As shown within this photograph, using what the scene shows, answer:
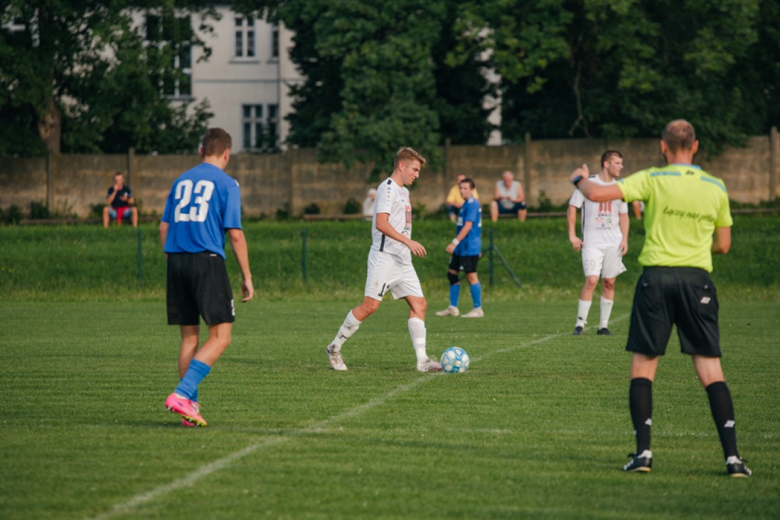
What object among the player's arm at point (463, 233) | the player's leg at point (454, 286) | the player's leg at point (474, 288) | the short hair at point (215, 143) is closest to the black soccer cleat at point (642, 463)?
the short hair at point (215, 143)

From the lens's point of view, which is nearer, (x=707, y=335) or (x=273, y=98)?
(x=707, y=335)

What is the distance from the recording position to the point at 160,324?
18.6 meters

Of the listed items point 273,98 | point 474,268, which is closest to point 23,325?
point 474,268

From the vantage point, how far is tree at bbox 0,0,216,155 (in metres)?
36.8

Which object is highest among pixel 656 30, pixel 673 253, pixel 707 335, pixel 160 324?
pixel 656 30

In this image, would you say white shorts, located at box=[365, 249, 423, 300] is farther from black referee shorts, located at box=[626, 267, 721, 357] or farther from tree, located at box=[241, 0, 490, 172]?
tree, located at box=[241, 0, 490, 172]

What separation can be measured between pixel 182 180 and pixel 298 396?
2495 mm

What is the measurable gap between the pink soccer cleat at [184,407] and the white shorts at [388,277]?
3.52 m

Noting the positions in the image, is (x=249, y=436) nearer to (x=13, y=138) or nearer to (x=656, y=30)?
(x=656, y=30)

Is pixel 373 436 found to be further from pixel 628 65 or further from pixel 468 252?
pixel 628 65

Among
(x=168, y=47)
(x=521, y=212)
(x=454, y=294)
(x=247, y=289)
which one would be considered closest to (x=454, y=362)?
(x=247, y=289)

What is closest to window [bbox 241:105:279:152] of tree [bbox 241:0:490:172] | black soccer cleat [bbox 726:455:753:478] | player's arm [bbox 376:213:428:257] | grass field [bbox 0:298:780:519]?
tree [bbox 241:0:490:172]

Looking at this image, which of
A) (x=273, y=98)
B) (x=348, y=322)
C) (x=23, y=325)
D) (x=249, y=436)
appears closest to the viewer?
(x=249, y=436)

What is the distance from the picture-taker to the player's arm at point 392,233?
35.8 feet
